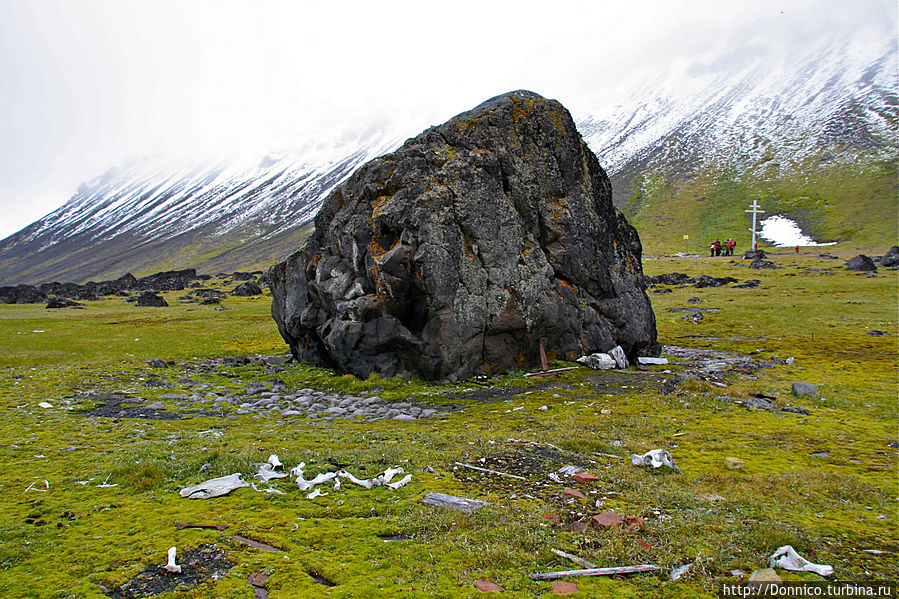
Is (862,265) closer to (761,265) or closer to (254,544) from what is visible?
(761,265)

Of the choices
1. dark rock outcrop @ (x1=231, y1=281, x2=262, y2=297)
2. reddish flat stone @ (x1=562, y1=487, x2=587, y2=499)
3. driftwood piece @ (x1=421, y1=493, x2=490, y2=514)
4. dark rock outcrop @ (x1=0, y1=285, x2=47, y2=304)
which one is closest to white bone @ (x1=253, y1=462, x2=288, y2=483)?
driftwood piece @ (x1=421, y1=493, x2=490, y2=514)

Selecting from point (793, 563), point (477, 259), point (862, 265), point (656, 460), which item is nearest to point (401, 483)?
point (656, 460)

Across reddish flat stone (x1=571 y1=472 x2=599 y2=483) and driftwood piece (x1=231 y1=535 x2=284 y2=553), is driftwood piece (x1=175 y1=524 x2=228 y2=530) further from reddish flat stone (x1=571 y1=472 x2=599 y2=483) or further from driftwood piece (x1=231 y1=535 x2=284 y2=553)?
reddish flat stone (x1=571 y1=472 x2=599 y2=483)

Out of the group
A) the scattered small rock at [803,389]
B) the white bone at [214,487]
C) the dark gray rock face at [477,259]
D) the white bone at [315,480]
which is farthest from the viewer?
the dark gray rock face at [477,259]

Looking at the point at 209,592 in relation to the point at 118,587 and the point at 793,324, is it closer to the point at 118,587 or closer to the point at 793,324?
the point at 118,587

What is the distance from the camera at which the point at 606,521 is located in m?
7.57

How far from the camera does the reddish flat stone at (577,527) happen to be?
740 cm

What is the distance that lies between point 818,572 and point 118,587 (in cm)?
819

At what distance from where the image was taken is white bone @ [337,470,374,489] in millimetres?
9331

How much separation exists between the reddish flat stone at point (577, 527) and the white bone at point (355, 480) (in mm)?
3660

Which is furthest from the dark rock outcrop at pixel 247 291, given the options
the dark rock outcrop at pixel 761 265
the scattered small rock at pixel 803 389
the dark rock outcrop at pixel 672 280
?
the scattered small rock at pixel 803 389

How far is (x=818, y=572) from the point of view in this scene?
614 cm

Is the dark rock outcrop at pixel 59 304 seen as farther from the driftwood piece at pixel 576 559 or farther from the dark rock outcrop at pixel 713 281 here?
the driftwood piece at pixel 576 559

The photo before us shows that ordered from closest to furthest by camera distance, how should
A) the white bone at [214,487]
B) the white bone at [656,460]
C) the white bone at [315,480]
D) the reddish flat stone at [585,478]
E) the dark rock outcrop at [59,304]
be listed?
the white bone at [214,487], the white bone at [315,480], the reddish flat stone at [585,478], the white bone at [656,460], the dark rock outcrop at [59,304]
